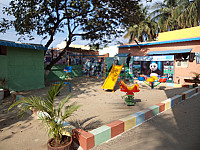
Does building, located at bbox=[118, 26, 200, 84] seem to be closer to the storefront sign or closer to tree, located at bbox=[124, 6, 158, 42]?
the storefront sign

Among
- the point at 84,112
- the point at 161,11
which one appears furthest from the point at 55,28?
the point at 161,11

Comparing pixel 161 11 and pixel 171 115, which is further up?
pixel 161 11

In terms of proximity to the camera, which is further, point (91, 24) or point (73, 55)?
point (73, 55)

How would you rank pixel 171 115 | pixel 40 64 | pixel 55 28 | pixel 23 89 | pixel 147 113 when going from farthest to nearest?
pixel 55 28 → pixel 40 64 → pixel 23 89 → pixel 171 115 → pixel 147 113

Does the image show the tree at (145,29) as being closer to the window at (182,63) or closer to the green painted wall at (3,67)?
the window at (182,63)

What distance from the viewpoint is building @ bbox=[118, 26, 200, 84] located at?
10.1m

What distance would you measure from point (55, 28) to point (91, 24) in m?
2.67

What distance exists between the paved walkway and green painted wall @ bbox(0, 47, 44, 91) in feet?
21.7

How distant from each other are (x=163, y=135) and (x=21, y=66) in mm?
7567

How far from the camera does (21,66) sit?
791 cm

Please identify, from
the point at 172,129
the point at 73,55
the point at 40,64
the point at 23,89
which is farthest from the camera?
the point at 73,55

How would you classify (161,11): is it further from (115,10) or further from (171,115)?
(171,115)

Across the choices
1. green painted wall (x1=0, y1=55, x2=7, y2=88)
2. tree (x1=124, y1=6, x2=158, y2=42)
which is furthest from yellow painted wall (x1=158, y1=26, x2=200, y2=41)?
green painted wall (x1=0, y1=55, x2=7, y2=88)

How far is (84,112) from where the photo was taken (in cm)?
468
